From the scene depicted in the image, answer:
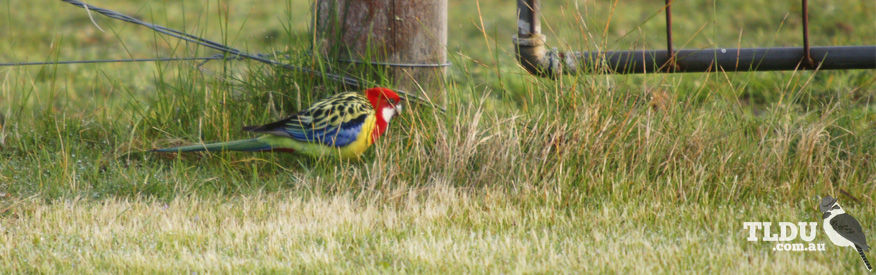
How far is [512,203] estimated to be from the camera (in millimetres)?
3799

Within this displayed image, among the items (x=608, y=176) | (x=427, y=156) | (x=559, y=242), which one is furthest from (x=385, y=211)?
(x=608, y=176)

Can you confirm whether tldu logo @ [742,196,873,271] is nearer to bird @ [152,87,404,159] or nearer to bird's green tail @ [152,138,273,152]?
bird @ [152,87,404,159]

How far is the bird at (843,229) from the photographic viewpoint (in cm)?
312

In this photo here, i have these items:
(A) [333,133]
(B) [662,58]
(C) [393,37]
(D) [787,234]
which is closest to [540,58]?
(B) [662,58]

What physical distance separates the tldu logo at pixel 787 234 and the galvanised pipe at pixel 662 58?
1.01 metres

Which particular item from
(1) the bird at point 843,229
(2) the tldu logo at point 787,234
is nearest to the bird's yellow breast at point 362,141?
(2) the tldu logo at point 787,234

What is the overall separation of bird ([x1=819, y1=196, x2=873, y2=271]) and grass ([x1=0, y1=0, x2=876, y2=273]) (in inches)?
2.4

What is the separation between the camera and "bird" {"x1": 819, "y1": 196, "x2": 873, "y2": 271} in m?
3.12

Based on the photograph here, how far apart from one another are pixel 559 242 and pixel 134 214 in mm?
1838

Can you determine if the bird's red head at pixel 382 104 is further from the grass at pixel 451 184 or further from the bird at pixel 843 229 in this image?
the bird at pixel 843 229

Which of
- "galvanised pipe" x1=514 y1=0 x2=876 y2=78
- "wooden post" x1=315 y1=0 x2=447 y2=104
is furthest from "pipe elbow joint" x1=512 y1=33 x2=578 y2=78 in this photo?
"wooden post" x1=315 y1=0 x2=447 y2=104

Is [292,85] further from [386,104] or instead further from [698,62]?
[698,62]

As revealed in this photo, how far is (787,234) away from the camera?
3381 mm

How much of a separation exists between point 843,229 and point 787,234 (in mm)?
209
